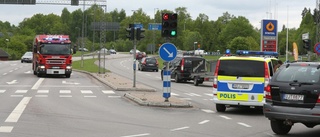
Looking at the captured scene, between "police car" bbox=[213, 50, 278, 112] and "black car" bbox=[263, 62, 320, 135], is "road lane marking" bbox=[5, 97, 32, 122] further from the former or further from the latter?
"black car" bbox=[263, 62, 320, 135]

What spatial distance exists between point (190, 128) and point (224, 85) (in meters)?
4.26

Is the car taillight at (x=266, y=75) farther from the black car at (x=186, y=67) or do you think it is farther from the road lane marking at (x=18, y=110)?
the black car at (x=186, y=67)

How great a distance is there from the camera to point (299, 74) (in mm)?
12984

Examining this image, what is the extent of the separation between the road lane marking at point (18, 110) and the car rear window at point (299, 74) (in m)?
6.81

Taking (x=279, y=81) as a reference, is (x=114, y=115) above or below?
below

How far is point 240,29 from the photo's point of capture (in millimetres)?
141375

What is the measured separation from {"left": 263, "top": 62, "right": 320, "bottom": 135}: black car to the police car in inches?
178

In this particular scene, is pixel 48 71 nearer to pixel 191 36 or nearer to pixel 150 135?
pixel 150 135

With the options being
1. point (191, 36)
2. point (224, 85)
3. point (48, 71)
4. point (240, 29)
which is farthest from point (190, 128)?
point (240, 29)

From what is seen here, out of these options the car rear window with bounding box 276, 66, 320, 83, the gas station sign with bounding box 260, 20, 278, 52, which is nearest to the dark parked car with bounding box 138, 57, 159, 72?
the gas station sign with bounding box 260, 20, 278, 52

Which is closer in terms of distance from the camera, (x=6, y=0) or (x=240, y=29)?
(x=6, y=0)

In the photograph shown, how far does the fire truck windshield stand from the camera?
1624 inches

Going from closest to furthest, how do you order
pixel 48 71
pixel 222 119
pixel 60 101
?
pixel 222 119 → pixel 60 101 → pixel 48 71

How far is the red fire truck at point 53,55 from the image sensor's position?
4125 centimetres
